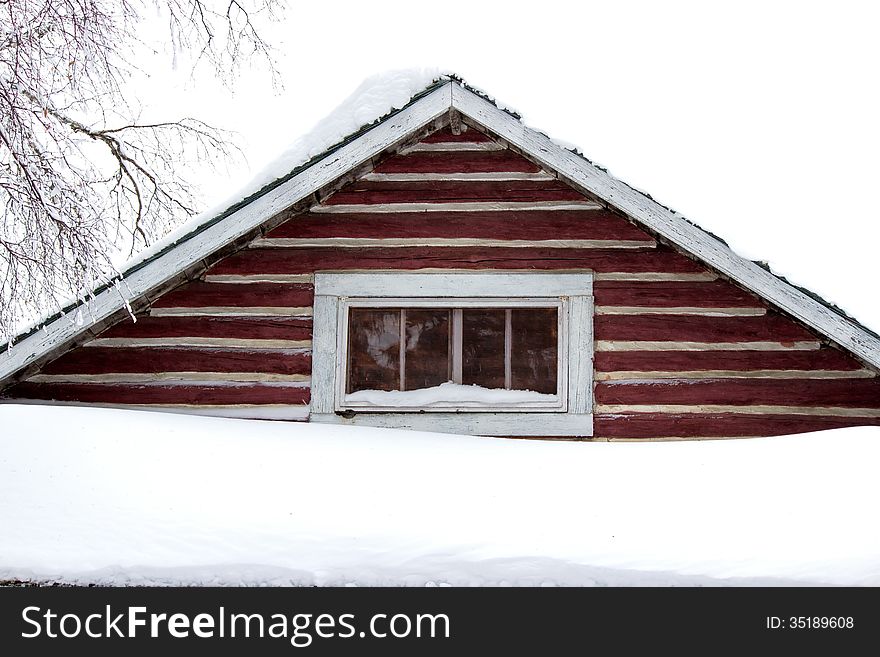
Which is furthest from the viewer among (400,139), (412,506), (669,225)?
(400,139)

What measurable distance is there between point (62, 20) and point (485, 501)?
14.5 ft

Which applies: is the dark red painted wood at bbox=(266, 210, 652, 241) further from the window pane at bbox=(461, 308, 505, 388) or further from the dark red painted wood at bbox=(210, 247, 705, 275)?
the window pane at bbox=(461, 308, 505, 388)

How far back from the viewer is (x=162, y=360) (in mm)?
7168

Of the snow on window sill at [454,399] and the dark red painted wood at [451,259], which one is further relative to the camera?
the dark red painted wood at [451,259]

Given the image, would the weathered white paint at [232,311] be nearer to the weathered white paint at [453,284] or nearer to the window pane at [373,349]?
the weathered white paint at [453,284]

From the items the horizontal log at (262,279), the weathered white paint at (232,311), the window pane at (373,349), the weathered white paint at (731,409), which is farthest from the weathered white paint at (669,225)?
the weathered white paint at (232,311)

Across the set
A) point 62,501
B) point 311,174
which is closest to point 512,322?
point 311,174

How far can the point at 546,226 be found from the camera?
714cm

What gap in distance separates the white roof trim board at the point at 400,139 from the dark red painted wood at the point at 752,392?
0.49m

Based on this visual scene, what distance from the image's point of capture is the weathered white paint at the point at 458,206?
7148mm

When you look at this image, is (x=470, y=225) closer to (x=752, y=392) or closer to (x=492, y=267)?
(x=492, y=267)

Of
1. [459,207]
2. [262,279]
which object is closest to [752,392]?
[459,207]

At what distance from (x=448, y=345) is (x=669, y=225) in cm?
184

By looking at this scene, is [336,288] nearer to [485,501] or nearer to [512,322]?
[512,322]
